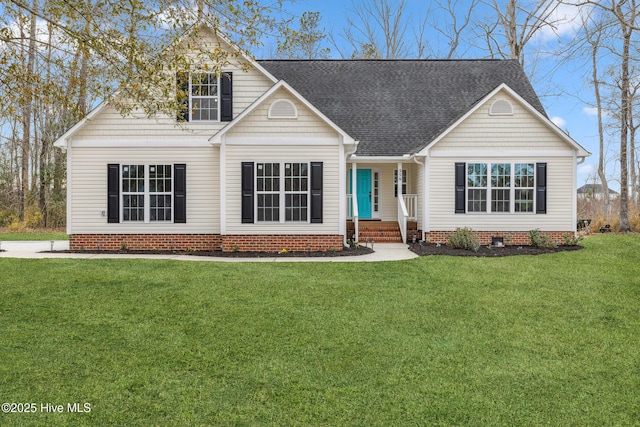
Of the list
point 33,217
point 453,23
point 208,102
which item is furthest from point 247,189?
point 453,23

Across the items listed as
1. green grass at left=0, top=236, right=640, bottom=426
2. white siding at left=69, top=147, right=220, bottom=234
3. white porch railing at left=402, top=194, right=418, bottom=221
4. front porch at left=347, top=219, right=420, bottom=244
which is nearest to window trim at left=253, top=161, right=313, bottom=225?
white siding at left=69, top=147, right=220, bottom=234

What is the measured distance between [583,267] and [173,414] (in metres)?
9.69

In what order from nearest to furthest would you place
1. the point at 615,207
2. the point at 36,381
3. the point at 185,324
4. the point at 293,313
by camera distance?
1. the point at 36,381
2. the point at 185,324
3. the point at 293,313
4. the point at 615,207

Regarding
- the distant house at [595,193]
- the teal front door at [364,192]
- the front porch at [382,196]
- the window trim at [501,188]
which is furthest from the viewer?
the distant house at [595,193]

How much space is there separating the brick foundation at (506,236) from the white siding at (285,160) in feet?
11.1

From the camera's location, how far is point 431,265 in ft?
33.5

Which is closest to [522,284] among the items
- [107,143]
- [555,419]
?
[555,419]

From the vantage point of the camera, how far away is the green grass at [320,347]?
12.8 feet

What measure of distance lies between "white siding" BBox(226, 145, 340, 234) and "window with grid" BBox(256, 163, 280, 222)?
8.9 inches

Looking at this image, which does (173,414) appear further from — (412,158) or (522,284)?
(412,158)

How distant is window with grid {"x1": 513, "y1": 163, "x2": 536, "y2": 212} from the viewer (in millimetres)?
14117

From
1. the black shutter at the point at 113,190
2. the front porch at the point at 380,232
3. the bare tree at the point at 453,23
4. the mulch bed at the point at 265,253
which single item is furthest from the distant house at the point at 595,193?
the black shutter at the point at 113,190

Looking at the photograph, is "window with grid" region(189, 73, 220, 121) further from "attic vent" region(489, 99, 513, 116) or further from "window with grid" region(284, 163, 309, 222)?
"attic vent" region(489, 99, 513, 116)

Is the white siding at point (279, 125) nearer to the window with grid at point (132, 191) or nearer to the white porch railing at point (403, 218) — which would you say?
the window with grid at point (132, 191)
